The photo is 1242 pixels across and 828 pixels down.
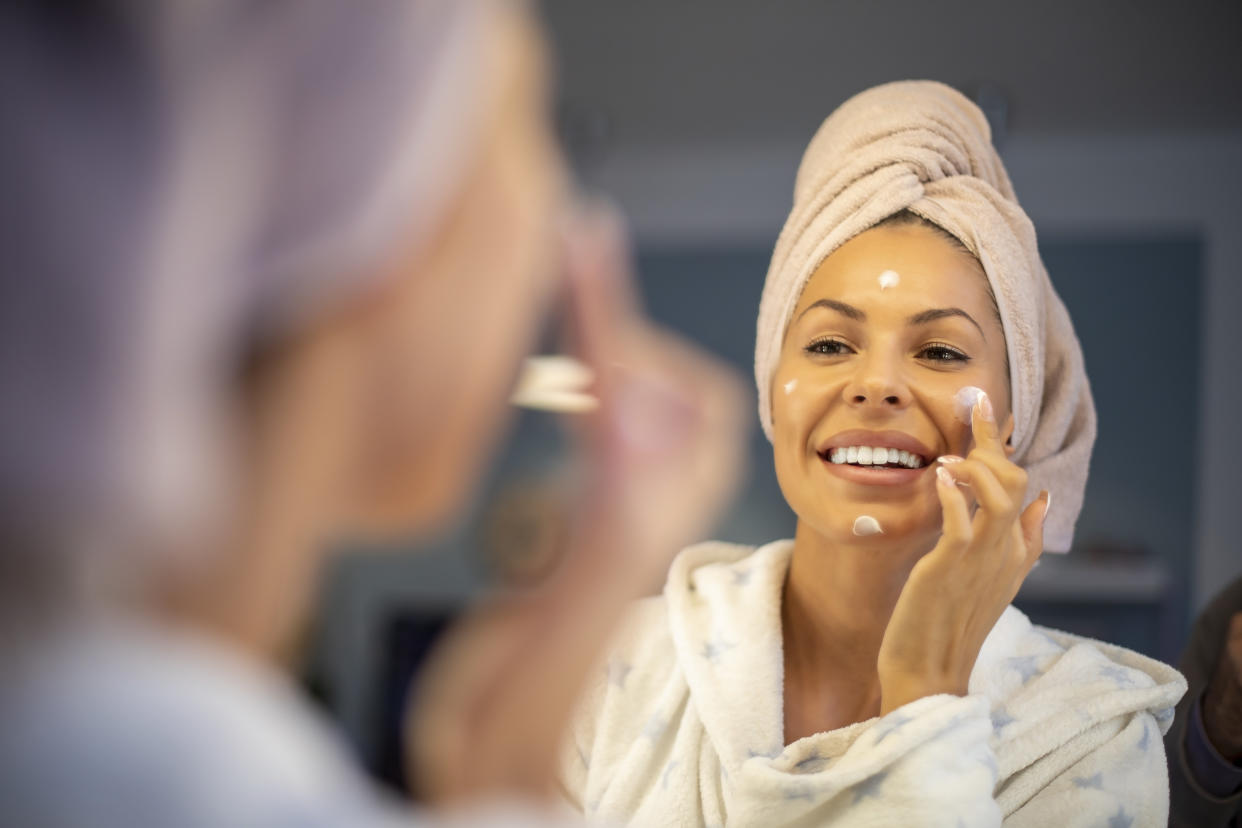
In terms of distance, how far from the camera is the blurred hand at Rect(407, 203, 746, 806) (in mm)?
281

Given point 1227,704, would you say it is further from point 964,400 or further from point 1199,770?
point 964,400

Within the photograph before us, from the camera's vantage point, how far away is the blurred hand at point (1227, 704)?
70 centimetres

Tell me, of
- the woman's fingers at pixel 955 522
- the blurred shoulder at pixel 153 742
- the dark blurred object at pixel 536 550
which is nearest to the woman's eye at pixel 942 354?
the woman's fingers at pixel 955 522

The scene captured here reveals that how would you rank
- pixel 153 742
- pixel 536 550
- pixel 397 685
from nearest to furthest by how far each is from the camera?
pixel 153 742
pixel 536 550
pixel 397 685

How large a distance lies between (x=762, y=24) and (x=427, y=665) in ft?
3.71

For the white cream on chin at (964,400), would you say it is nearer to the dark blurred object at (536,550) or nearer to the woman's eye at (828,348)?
the woman's eye at (828,348)

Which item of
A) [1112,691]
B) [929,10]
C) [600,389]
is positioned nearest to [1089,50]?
[929,10]

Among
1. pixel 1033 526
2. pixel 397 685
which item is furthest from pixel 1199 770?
pixel 397 685

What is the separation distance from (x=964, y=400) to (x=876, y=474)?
0.07 metres

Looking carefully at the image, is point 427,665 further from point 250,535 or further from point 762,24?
point 762,24

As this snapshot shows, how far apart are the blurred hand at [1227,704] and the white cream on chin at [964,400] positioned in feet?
0.93

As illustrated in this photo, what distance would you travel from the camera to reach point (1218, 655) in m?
0.73

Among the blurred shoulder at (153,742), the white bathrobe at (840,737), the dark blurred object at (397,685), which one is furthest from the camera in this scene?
the white bathrobe at (840,737)

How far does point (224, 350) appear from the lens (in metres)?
0.21
